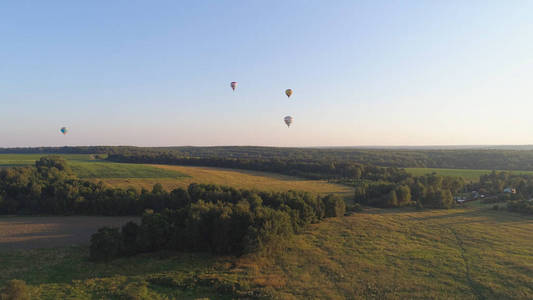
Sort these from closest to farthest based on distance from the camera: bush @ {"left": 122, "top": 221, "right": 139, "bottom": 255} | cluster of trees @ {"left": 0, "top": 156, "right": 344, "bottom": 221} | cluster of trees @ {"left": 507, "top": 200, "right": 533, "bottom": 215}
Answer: bush @ {"left": 122, "top": 221, "right": 139, "bottom": 255}
cluster of trees @ {"left": 0, "top": 156, "right": 344, "bottom": 221}
cluster of trees @ {"left": 507, "top": 200, "right": 533, "bottom": 215}

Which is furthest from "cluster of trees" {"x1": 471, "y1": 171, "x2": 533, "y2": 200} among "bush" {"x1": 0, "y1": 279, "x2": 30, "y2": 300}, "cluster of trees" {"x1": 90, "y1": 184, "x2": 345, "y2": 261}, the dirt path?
"bush" {"x1": 0, "y1": 279, "x2": 30, "y2": 300}

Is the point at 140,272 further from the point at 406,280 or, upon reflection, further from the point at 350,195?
the point at 350,195

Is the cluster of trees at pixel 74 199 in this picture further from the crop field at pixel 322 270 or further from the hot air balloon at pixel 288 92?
the hot air balloon at pixel 288 92

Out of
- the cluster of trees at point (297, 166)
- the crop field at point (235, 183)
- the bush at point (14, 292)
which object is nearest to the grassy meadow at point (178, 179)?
the crop field at point (235, 183)

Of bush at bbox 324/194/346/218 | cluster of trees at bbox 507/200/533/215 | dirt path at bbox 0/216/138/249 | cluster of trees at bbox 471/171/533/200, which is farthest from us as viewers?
cluster of trees at bbox 471/171/533/200

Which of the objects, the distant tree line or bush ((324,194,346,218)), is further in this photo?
the distant tree line

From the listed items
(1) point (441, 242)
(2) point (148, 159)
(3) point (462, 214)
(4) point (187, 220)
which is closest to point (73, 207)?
(4) point (187, 220)

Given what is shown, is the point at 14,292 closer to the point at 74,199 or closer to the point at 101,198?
the point at 101,198

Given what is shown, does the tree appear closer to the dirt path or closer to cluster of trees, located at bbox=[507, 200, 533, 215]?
cluster of trees, located at bbox=[507, 200, 533, 215]

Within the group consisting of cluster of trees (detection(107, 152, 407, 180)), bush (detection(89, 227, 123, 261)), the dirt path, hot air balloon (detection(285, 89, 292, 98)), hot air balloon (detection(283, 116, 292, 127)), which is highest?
hot air balloon (detection(285, 89, 292, 98))
